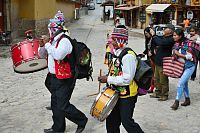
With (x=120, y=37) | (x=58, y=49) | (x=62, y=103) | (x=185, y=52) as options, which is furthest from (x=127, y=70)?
(x=185, y=52)

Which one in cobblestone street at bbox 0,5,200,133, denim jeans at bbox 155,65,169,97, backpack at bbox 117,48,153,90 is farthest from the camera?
denim jeans at bbox 155,65,169,97

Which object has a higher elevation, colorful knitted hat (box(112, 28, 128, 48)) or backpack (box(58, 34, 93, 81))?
colorful knitted hat (box(112, 28, 128, 48))

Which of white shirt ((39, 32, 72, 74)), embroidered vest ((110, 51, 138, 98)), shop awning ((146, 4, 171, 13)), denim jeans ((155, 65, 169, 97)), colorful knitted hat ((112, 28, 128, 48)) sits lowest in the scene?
denim jeans ((155, 65, 169, 97))

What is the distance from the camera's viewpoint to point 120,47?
4402mm

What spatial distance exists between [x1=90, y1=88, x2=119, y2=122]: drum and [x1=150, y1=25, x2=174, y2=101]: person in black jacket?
3.16 metres

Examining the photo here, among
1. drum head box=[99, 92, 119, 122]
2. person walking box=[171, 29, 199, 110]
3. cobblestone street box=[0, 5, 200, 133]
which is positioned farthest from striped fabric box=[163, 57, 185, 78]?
drum head box=[99, 92, 119, 122]

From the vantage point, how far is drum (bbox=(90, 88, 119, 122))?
4.35 m

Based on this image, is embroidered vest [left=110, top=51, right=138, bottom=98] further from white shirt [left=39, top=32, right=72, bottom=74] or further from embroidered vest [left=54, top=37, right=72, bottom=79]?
embroidered vest [left=54, top=37, right=72, bottom=79]

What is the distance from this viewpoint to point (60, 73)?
514 cm

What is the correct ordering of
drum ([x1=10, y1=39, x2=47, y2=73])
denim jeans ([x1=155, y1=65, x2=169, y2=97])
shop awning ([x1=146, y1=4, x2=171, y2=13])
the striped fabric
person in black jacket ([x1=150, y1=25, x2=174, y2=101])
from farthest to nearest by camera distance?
shop awning ([x1=146, y1=4, x2=171, y2=13]) < denim jeans ([x1=155, y1=65, x2=169, y2=97]) < person in black jacket ([x1=150, y1=25, x2=174, y2=101]) < the striped fabric < drum ([x1=10, y1=39, x2=47, y2=73])

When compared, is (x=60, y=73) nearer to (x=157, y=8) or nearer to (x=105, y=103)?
(x=105, y=103)

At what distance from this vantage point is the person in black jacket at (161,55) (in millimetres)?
7250

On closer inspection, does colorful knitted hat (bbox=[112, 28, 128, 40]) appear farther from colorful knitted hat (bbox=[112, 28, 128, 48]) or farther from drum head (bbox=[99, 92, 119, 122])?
drum head (bbox=[99, 92, 119, 122])

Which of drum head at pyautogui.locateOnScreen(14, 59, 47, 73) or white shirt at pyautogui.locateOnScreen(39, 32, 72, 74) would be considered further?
drum head at pyautogui.locateOnScreen(14, 59, 47, 73)
